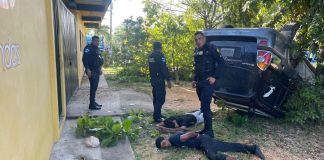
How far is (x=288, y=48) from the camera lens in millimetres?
5578

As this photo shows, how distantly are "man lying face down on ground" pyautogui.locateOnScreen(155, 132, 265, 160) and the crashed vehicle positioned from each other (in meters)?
1.06

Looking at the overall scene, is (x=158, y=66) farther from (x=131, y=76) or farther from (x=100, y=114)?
(x=131, y=76)

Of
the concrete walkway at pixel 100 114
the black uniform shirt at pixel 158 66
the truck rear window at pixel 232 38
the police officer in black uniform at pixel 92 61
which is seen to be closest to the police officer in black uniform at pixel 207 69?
the truck rear window at pixel 232 38

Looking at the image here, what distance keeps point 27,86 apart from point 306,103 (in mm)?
4466

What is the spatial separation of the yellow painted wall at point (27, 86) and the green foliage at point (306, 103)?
13.1 ft

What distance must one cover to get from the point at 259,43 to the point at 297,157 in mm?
1837

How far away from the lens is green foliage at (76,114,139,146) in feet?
15.9

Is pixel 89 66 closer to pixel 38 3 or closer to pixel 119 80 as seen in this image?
pixel 38 3

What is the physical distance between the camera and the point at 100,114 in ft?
21.1

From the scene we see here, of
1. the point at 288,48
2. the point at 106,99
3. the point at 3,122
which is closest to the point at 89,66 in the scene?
the point at 106,99

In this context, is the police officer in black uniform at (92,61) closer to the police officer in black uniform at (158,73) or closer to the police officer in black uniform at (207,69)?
→ the police officer in black uniform at (158,73)

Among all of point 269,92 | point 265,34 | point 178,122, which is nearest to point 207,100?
point 178,122

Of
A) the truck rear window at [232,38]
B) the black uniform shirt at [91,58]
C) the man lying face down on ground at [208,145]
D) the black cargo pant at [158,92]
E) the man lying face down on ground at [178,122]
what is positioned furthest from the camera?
the black uniform shirt at [91,58]

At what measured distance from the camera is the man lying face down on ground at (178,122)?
18.0 ft
